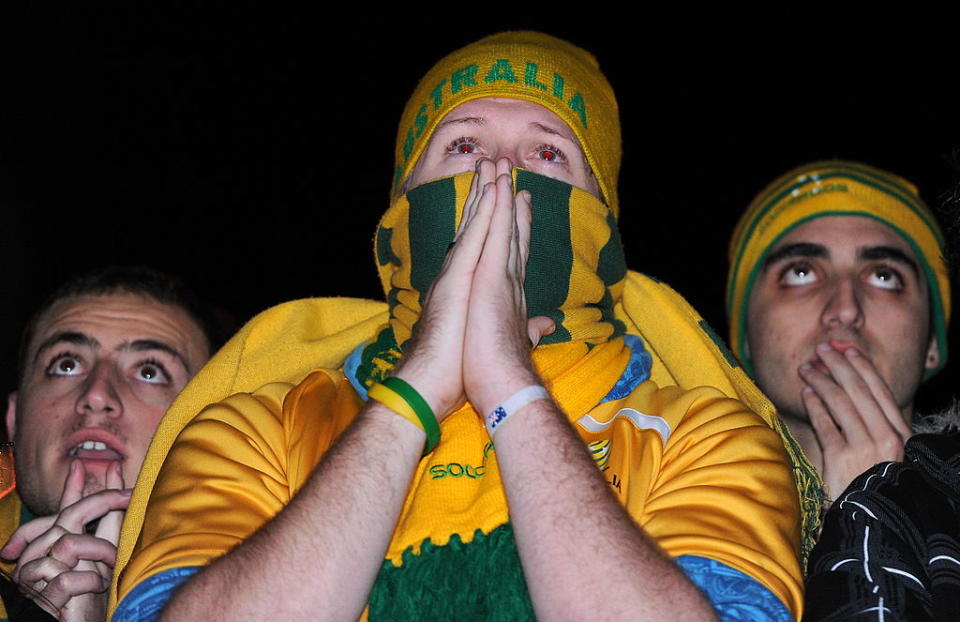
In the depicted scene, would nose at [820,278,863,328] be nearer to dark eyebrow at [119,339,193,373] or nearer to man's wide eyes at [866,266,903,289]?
man's wide eyes at [866,266,903,289]

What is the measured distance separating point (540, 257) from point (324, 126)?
2.72m

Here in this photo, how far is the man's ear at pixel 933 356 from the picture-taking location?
343cm

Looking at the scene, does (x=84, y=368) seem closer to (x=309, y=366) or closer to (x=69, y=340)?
(x=69, y=340)

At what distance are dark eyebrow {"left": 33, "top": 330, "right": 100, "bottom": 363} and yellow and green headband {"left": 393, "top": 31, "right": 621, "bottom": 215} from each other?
1069mm

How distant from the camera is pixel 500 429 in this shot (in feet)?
6.05

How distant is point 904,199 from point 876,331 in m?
0.57

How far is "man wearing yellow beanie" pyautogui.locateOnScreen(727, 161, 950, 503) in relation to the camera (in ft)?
9.64

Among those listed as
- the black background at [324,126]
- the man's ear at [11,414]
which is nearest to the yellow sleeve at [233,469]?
the man's ear at [11,414]

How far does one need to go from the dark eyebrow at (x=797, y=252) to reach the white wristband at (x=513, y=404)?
1707mm

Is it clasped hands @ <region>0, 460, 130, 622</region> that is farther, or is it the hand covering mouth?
the hand covering mouth

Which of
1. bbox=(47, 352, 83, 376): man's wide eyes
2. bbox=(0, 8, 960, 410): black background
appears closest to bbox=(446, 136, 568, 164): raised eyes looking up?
bbox=(47, 352, 83, 376): man's wide eyes

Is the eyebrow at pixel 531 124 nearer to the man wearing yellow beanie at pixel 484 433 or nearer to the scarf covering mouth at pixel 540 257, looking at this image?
the man wearing yellow beanie at pixel 484 433

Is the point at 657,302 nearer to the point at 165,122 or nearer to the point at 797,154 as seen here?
the point at 797,154

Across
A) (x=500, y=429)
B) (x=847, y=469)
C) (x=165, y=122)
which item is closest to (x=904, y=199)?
(x=847, y=469)
